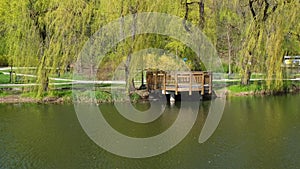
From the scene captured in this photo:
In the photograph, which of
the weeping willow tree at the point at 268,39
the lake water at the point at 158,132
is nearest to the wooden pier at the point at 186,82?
the lake water at the point at 158,132

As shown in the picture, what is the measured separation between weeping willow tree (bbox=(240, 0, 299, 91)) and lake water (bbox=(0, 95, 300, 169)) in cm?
352

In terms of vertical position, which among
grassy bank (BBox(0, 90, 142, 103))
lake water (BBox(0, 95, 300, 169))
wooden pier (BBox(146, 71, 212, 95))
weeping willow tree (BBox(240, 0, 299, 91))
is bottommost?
lake water (BBox(0, 95, 300, 169))

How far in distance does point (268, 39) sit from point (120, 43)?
28.3ft

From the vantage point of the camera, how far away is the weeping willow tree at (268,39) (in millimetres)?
22984

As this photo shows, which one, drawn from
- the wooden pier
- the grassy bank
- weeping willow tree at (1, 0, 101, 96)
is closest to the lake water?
the wooden pier

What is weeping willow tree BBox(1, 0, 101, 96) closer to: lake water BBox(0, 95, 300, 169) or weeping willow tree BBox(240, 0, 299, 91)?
lake water BBox(0, 95, 300, 169)

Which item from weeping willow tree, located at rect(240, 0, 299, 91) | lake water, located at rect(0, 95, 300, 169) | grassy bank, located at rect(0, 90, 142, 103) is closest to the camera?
lake water, located at rect(0, 95, 300, 169)

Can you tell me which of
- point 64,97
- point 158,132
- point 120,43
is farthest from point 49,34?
point 158,132

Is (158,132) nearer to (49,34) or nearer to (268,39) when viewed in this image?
(49,34)

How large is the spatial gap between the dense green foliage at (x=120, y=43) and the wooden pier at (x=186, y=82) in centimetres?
177

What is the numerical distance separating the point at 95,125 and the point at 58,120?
6.49 feet

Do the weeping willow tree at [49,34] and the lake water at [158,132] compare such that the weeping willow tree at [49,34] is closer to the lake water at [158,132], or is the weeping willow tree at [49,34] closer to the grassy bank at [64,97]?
the grassy bank at [64,97]

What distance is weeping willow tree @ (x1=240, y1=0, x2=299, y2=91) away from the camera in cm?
2298

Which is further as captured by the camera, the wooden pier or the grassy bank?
the grassy bank
